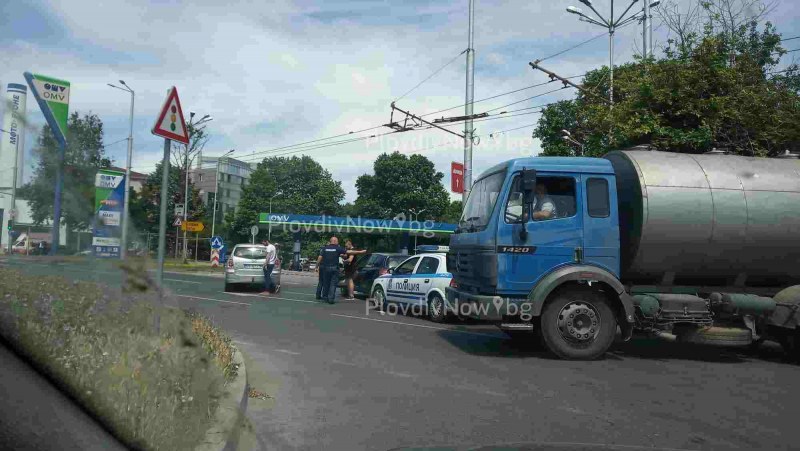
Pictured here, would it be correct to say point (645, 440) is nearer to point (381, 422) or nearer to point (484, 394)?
point (484, 394)

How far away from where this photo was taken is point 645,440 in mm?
5000

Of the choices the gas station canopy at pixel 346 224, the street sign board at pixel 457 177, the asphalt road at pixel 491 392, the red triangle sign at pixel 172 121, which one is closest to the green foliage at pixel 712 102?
the asphalt road at pixel 491 392

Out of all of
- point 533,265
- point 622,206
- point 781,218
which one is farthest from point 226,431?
point 781,218

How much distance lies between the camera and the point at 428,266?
13352 millimetres

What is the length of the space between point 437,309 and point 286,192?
180ft

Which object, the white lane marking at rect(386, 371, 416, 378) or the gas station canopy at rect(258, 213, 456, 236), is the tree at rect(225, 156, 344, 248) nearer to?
the gas station canopy at rect(258, 213, 456, 236)

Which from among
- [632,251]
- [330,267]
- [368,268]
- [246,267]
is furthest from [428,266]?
[246,267]

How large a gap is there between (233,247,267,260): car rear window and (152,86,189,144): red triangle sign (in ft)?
39.9

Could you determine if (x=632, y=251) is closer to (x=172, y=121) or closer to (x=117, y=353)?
(x=172, y=121)

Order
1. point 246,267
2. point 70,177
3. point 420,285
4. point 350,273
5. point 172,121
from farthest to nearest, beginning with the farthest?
point 246,267 → point 350,273 → point 420,285 → point 172,121 → point 70,177

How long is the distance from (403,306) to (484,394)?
24.6ft

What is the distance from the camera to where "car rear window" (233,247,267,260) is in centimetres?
1886

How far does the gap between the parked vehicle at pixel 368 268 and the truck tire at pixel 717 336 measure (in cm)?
913

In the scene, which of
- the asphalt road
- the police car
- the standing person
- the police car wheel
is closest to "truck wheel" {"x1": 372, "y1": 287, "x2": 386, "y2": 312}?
the police car
